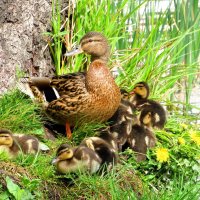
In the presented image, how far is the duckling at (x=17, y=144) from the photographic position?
5.73 m

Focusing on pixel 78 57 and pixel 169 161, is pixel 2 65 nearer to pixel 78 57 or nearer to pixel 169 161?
pixel 78 57

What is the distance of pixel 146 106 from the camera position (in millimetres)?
6699

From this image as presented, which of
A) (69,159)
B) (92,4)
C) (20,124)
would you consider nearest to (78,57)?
(92,4)

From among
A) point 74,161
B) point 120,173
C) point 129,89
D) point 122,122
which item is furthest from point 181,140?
point 74,161

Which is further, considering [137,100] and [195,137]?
[137,100]

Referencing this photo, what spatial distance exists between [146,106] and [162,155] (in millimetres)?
626

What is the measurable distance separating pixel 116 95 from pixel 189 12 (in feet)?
6.40

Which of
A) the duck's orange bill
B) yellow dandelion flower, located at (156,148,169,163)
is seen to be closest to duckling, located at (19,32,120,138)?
the duck's orange bill

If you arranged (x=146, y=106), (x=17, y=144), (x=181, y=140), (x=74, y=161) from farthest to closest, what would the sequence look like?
(x=146, y=106)
(x=181, y=140)
(x=17, y=144)
(x=74, y=161)

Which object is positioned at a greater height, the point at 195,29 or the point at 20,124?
the point at 195,29

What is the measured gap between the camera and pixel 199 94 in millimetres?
8820

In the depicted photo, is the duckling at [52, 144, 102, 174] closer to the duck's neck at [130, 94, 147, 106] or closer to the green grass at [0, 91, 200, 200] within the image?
the green grass at [0, 91, 200, 200]

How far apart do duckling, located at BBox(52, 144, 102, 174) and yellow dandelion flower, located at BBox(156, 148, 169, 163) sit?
0.71 metres

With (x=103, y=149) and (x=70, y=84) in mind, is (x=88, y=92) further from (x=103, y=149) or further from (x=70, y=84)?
(x=103, y=149)
